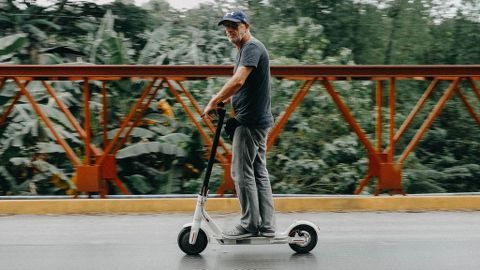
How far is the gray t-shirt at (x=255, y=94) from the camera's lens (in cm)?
532

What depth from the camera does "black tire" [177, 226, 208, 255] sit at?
18.4ft

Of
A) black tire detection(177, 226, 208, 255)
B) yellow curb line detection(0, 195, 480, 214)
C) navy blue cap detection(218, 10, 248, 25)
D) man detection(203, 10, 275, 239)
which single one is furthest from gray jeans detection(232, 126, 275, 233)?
yellow curb line detection(0, 195, 480, 214)

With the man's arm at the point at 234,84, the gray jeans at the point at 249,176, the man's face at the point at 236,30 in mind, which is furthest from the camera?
the gray jeans at the point at 249,176

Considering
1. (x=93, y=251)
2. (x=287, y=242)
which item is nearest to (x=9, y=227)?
(x=93, y=251)

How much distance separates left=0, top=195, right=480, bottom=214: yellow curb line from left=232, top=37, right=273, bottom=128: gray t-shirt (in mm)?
2440

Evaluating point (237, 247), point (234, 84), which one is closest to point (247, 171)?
point (234, 84)

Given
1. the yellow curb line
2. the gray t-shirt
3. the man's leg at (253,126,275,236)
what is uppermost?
the gray t-shirt

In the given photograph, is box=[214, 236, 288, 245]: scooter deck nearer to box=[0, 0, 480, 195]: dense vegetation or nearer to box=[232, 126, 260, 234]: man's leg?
box=[232, 126, 260, 234]: man's leg

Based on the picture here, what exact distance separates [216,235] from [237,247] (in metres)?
0.60

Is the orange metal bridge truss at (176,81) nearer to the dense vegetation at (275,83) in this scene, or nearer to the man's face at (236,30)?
the dense vegetation at (275,83)

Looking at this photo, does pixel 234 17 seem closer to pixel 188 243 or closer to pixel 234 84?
pixel 234 84

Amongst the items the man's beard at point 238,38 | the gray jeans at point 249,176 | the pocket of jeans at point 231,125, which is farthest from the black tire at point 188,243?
the man's beard at point 238,38

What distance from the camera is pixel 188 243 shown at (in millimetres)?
5621

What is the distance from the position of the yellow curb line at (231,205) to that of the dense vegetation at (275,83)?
162 cm
